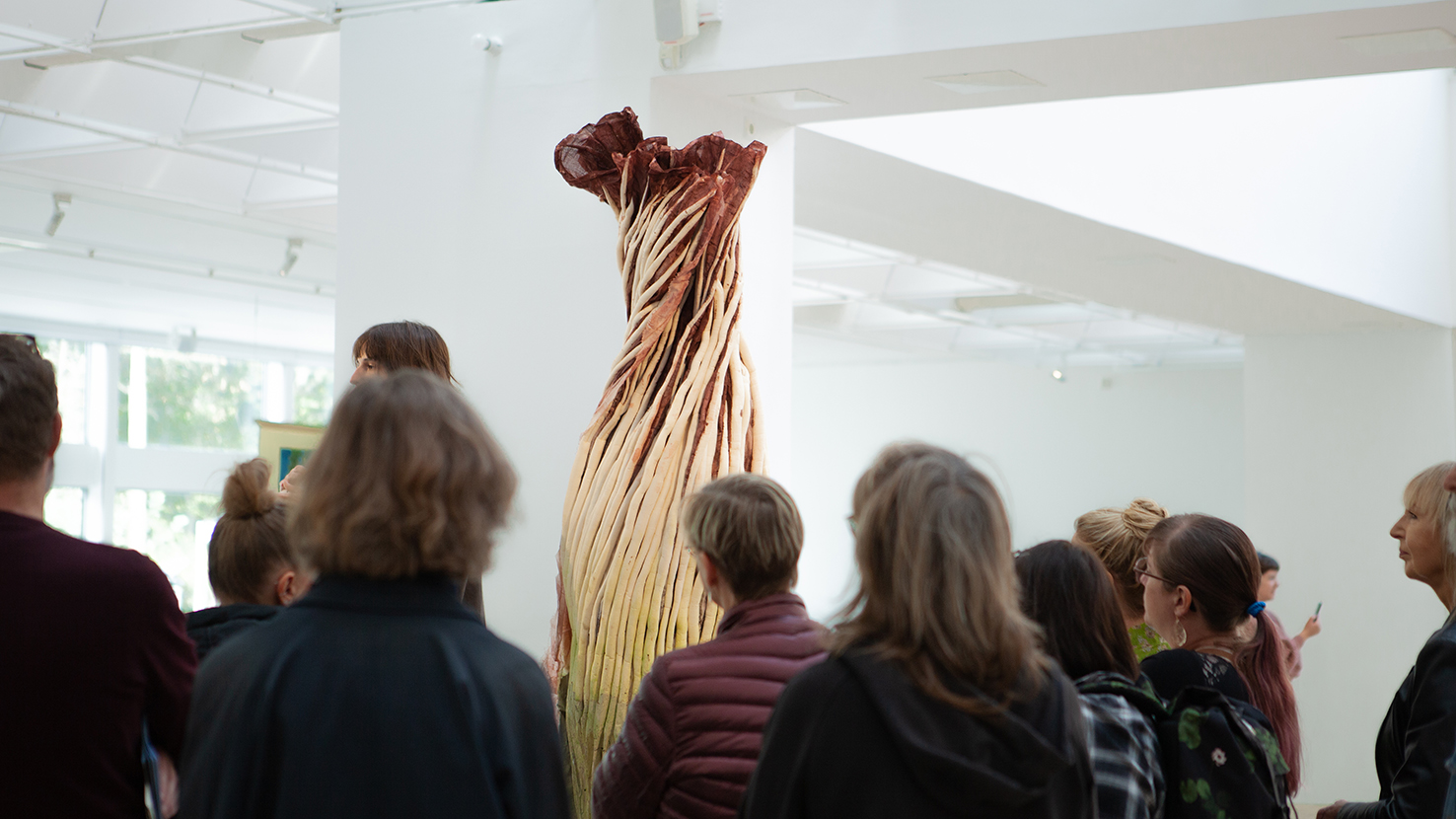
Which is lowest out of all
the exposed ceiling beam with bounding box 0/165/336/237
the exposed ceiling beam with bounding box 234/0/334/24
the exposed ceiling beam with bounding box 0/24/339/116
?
the exposed ceiling beam with bounding box 0/165/336/237

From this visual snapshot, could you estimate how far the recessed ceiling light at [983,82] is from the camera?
12.9 ft

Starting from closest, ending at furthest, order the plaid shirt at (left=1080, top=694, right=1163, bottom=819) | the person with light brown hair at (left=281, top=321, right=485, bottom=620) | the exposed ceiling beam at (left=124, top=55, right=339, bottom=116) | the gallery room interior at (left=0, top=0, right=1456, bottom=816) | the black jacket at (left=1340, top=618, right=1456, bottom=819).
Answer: the plaid shirt at (left=1080, top=694, right=1163, bottom=819)
the black jacket at (left=1340, top=618, right=1456, bottom=819)
the person with light brown hair at (left=281, top=321, right=485, bottom=620)
the gallery room interior at (left=0, top=0, right=1456, bottom=816)
the exposed ceiling beam at (left=124, top=55, right=339, bottom=116)

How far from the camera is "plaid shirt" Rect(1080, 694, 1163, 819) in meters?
1.86

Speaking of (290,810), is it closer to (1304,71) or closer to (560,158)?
(560,158)

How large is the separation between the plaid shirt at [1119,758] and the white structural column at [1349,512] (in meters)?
7.09

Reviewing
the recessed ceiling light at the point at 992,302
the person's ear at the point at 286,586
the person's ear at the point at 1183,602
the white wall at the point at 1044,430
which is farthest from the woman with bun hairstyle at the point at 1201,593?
the white wall at the point at 1044,430

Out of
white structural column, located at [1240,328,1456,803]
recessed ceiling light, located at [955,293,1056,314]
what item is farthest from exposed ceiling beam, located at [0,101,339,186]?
white structural column, located at [1240,328,1456,803]

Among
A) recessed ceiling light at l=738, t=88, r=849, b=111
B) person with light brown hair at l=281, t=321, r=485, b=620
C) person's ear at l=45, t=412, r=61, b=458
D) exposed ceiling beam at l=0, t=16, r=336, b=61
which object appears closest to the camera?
person's ear at l=45, t=412, r=61, b=458

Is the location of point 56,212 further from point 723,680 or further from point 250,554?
point 723,680

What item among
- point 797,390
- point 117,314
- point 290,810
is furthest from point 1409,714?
point 797,390

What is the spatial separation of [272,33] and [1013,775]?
13.1 ft

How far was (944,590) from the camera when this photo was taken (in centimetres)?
143

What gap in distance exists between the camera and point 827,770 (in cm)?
141

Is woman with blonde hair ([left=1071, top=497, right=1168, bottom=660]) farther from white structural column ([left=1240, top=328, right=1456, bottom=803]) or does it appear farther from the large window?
the large window
